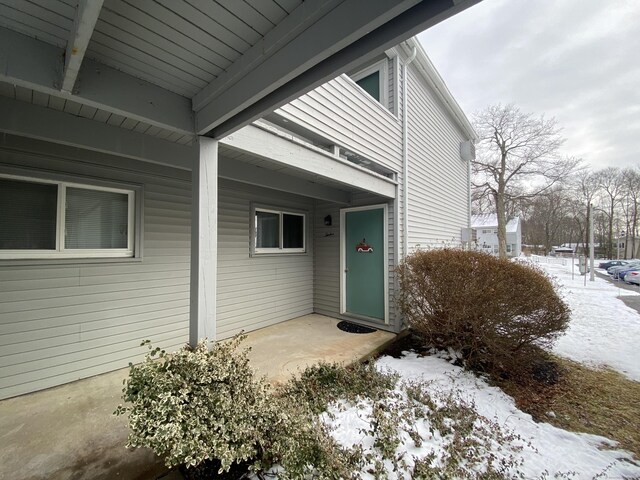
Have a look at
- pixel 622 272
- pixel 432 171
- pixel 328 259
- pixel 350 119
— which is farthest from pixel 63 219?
pixel 622 272

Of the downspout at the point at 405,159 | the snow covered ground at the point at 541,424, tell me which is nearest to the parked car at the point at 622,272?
the snow covered ground at the point at 541,424

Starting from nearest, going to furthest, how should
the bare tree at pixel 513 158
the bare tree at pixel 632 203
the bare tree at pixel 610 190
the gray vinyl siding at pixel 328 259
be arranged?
the gray vinyl siding at pixel 328 259
the bare tree at pixel 513 158
the bare tree at pixel 632 203
the bare tree at pixel 610 190

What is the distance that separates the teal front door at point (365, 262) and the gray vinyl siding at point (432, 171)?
738 millimetres

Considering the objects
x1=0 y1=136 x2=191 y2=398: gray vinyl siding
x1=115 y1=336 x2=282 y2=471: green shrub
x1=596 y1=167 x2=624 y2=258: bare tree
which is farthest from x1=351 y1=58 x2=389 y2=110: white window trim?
x1=596 y1=167 x2=624 y2=258: bare tree

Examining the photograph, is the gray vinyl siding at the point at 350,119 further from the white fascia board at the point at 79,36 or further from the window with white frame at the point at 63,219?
A: the window with white frame at the point at 63,219

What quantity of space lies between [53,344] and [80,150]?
220 cm

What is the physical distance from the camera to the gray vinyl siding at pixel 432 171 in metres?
5.88

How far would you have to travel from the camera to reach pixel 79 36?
1229mm

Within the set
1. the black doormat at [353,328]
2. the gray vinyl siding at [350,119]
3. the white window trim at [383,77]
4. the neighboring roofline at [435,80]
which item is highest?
→ the neighboring roofline at [435,80]

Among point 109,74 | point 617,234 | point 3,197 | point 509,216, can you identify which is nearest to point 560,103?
point 509,216

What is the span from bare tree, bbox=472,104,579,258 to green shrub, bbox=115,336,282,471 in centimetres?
1757

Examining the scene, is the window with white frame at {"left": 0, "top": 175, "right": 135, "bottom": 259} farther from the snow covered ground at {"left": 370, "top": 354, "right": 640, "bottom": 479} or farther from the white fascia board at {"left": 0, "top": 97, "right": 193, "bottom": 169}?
the snow covered ground at {"left": 370, "top": 354, "right": 640, "bottom": 479}

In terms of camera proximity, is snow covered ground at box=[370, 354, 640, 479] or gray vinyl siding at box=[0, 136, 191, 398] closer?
snow covered ground at box=[370, 354, 640, 479]

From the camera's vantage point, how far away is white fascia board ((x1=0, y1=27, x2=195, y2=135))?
142cm
